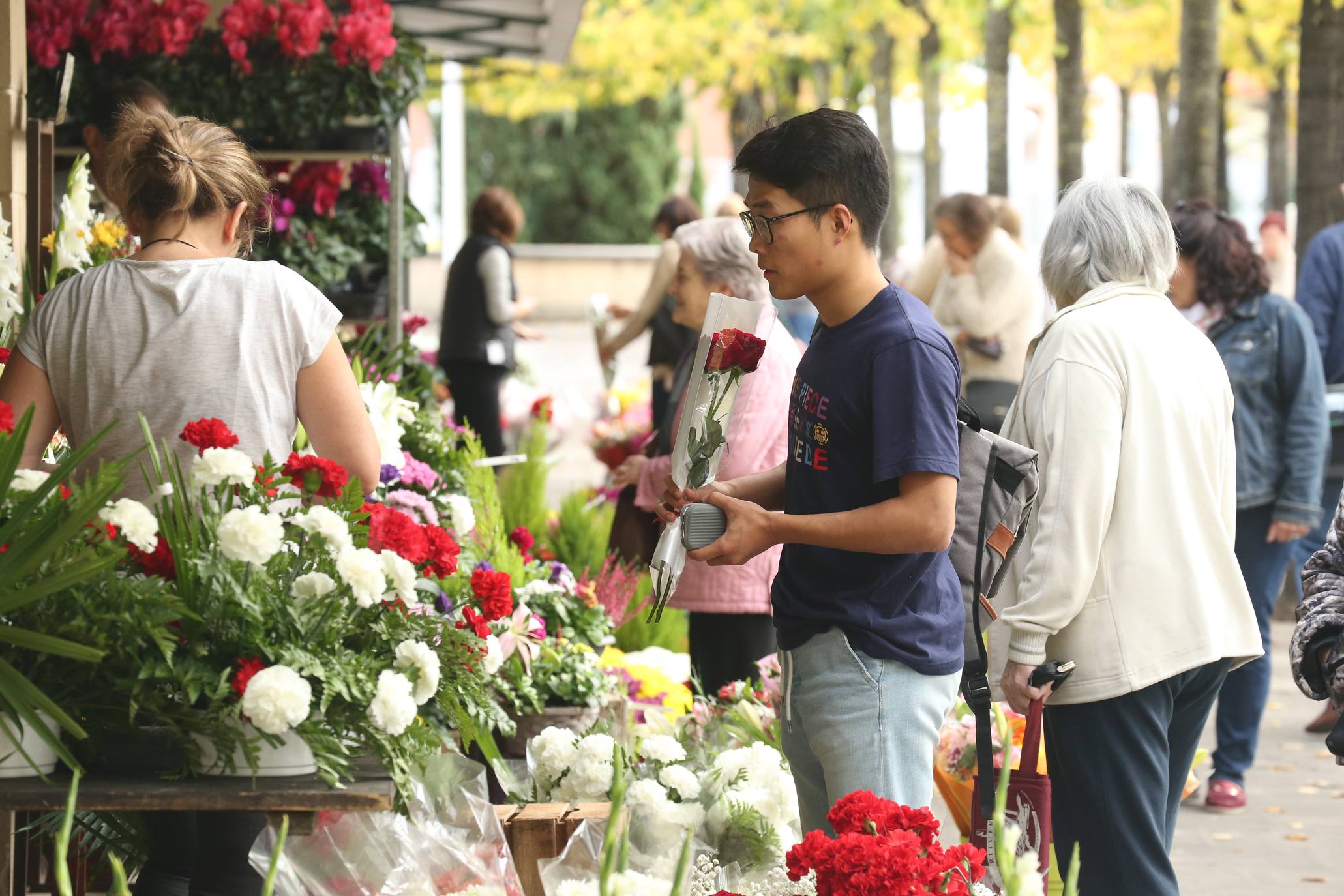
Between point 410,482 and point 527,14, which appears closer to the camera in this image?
point 410,482

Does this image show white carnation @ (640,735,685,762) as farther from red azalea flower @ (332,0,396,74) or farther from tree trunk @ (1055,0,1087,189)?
tree trunk @ (1055,0,1087,189)

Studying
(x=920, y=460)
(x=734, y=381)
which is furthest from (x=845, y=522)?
(x=734, y=381)

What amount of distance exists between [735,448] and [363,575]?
2.04 m

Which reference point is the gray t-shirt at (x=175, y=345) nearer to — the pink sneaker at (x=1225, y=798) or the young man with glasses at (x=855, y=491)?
the young man with glasses at (x=855, y=491)

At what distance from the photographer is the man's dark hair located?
2455 mm

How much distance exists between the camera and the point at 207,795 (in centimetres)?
Answer: 201

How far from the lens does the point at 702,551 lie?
244 centimetres

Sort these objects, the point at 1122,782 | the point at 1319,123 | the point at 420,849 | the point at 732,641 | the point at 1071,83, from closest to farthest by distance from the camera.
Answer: the point at 420,849 → the point at 1122,782 → the point at 732,641 → the point at 1319,123 → the point at 1071,83

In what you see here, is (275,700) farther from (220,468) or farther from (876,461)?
(876,461)

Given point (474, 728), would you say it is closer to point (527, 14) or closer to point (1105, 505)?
point (1105, 505)

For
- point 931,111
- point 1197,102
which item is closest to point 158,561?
point 1197,102

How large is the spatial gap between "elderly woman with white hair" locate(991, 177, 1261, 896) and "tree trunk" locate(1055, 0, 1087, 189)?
8.39 metres

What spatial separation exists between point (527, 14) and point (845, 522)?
288 inches

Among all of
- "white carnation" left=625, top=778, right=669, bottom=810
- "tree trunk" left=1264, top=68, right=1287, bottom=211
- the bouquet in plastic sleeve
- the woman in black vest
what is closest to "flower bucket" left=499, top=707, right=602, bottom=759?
"white carnation" left=625, top=778, right=669, bottom=810
